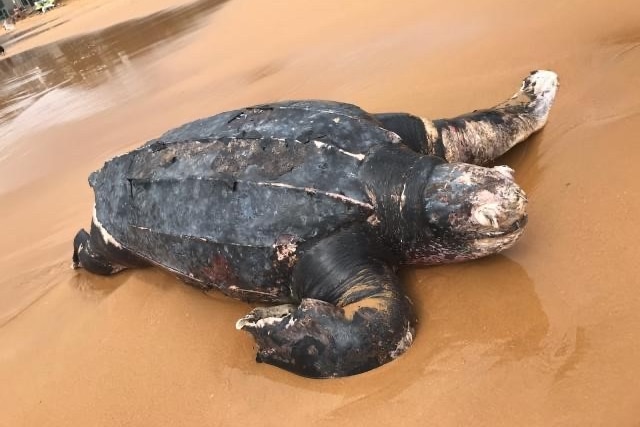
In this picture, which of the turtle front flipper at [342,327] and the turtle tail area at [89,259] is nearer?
→ the turtle front flipper at [342,327]

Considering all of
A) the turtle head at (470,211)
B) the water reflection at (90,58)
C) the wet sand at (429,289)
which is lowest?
the wet sand at (429,289)

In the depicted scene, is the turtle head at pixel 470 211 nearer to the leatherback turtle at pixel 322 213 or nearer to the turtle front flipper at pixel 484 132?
the leatherback turtle at pixel 322 213

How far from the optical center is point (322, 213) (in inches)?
75.0

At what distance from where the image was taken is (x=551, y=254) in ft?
5.94

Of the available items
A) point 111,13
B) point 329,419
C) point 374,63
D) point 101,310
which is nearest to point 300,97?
point 374,63

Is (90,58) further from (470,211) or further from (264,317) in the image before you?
(470,211)

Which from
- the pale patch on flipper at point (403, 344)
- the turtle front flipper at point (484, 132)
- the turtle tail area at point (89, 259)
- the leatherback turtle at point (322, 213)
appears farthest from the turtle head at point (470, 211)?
the turtle tail area at point (89, 259)

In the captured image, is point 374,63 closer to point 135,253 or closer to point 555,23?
point 555,23

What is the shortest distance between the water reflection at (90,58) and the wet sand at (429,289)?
320cm

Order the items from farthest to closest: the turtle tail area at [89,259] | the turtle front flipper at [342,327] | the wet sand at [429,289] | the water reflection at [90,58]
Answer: the water reflection at [90,58] < the turtle tail area at [89,259] < the turtle front flipper at [342,327] < the wet sand at [429,289]

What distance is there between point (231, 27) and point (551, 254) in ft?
21.4

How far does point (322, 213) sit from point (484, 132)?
0.99 m

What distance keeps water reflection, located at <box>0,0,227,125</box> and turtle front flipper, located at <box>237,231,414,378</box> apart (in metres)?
6.42

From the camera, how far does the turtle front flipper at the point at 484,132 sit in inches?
94.1
